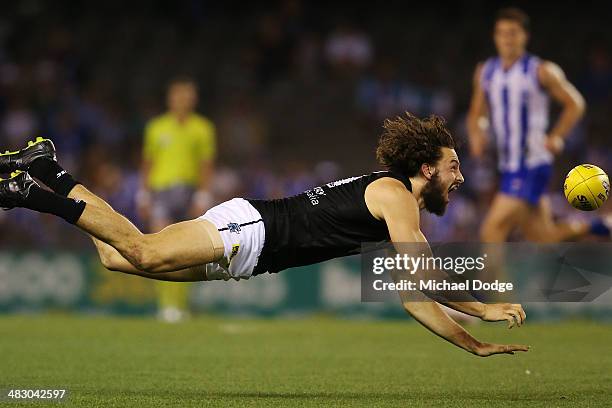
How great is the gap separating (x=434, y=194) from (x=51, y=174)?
266 centimetres

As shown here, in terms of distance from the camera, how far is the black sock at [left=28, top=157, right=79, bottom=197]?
744 cm

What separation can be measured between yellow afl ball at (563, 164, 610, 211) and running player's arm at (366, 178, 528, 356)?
2.71 m

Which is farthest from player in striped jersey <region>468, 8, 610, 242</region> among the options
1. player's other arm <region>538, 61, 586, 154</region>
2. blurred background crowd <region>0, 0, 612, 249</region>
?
blurred background crowd <region>0, 0, 612, 249</region>

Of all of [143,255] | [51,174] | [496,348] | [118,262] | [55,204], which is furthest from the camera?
[51,174]

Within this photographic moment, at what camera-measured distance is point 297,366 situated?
27.6 ft

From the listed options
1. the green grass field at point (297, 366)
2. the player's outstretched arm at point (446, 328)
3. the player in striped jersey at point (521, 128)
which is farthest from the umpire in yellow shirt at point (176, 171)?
the player's outstretched arm at point (446, 328)

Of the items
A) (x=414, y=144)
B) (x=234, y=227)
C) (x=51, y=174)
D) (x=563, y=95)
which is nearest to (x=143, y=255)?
(x=234, y=227)

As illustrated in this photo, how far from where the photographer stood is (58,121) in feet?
59.4

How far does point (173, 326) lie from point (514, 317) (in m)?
6.80

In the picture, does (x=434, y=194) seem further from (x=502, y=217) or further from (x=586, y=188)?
(x=502, y=217)

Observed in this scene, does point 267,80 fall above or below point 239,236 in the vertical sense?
above

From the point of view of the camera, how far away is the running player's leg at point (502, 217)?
442 inches

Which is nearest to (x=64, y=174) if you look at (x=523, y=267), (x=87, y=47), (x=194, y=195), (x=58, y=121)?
(x=194, y=195)

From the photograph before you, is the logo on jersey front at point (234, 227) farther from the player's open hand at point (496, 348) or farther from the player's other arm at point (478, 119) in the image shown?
the player's other arm at point (478, 119)
